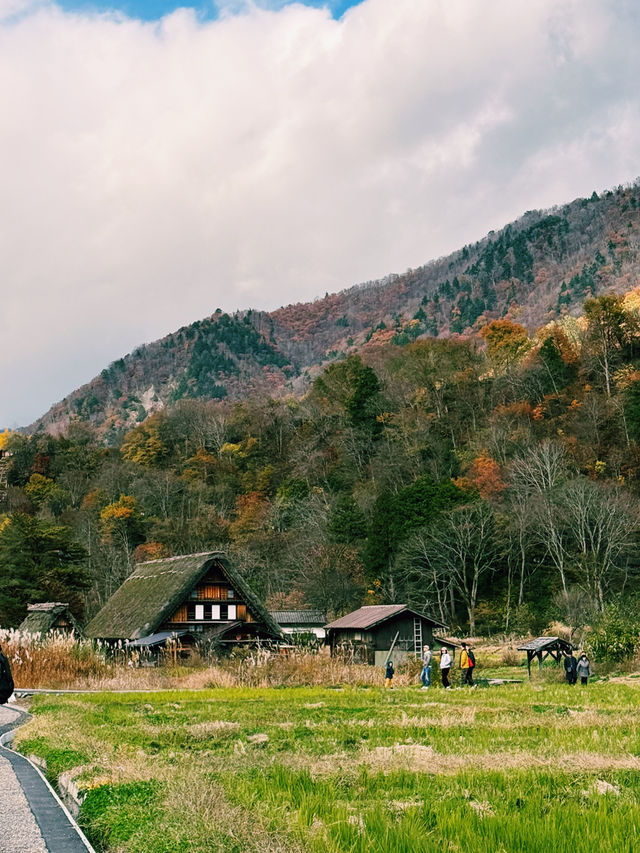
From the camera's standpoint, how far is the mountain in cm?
14712

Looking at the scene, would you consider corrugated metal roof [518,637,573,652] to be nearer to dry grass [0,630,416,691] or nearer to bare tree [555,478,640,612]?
dry grass [0,630,416,691]

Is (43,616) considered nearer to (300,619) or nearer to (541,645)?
(541,645)

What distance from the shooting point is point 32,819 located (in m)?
7.64

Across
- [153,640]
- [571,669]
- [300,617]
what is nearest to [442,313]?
[300,617]

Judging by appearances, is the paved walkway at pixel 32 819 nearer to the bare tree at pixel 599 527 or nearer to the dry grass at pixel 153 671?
the dry grass at pixel 153 671

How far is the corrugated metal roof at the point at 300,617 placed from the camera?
207 feet

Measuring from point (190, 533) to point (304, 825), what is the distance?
2788 inches

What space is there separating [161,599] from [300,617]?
23463mm

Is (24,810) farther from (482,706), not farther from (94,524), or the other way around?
(94,524)

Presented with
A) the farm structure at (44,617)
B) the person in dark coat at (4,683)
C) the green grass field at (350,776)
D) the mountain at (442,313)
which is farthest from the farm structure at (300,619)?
the mountain at (442,313)

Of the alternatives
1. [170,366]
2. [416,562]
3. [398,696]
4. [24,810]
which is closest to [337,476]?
[416,562]

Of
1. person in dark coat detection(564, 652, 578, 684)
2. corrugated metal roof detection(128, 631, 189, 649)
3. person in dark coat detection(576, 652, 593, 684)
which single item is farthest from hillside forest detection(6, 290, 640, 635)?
person in dark coat detection(576, 652, 593, 684)

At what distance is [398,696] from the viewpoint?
22.8 meters

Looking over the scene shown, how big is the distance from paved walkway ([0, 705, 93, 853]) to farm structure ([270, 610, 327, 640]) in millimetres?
53108
